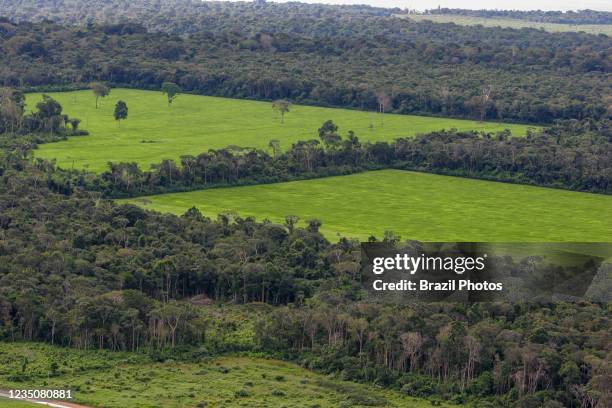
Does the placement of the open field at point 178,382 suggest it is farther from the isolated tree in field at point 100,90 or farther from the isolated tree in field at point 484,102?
the isolated tree in field at point 484,102

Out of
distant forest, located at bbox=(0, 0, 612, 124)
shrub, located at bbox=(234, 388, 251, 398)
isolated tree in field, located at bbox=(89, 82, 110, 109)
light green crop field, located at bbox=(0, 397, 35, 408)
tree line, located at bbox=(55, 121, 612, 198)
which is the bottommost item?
shrub, located at bbox=(234, 388, 251, 398)

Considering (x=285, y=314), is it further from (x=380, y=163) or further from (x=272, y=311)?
(x=380, y=163)

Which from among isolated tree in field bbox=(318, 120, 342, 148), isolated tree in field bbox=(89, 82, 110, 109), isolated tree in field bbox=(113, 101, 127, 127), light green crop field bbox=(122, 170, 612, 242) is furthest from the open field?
A: isolated tree in field bbox=(89, 82, 110, 109)

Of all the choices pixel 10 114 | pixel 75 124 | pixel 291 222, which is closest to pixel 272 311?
pixel 291 222

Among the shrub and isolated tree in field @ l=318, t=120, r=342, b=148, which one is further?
isolated tree in field @ l=318, t=120, r=342, b=148

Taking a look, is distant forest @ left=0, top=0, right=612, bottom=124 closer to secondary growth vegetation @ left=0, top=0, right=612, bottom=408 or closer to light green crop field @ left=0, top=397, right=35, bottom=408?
secondary growth vegetation @ left=0, top=0, right=612, bottom=408

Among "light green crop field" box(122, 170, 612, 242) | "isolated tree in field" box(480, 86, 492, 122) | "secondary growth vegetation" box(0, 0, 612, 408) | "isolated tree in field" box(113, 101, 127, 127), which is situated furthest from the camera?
"isolated tree in field" box(480, 86, 492, 122)

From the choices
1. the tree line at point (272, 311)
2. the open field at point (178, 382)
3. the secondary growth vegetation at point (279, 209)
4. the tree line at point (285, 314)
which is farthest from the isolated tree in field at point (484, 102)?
the open field at point (178, 382)
